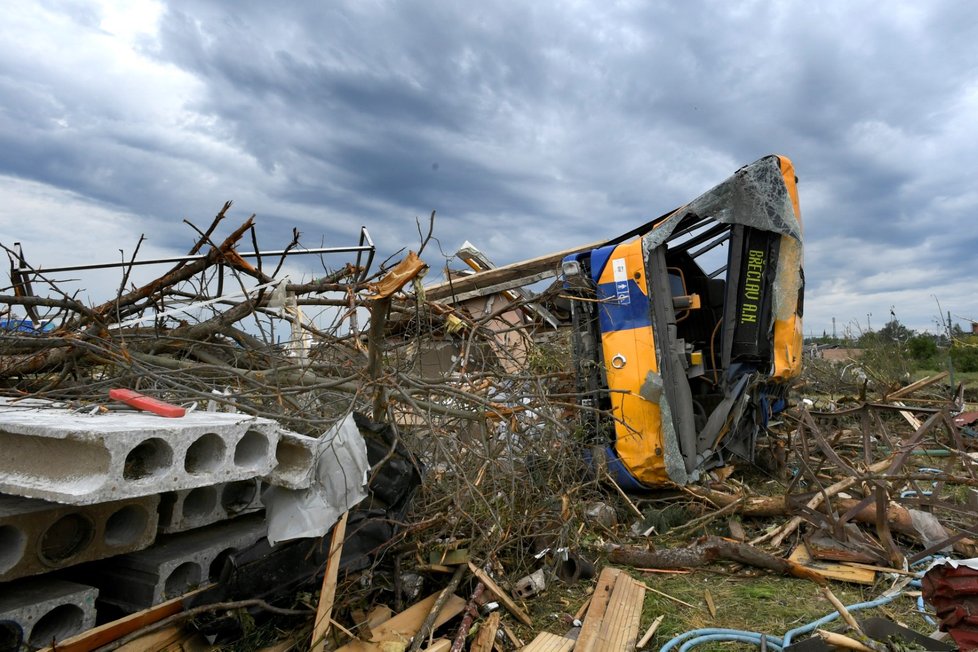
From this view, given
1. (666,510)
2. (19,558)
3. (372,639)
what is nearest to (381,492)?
(372,639)

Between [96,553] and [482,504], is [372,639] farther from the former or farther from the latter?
[96,553]

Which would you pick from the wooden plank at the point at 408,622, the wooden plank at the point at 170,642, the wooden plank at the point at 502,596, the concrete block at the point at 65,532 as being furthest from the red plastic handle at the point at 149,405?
the wooden plank at the point at 502,596

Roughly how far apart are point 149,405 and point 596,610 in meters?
2.39

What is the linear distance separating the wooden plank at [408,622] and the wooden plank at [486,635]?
0.18 metres

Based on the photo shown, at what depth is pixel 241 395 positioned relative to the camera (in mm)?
3295

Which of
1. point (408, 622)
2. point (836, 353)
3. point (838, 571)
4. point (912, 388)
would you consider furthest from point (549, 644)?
point (836, 353)

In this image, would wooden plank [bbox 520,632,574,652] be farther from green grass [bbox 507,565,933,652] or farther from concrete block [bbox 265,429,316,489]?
concrete block [bbox 265,429,316,489]

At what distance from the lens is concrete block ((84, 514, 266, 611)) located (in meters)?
2.73

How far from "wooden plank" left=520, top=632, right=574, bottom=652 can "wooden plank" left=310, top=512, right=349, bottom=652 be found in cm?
90

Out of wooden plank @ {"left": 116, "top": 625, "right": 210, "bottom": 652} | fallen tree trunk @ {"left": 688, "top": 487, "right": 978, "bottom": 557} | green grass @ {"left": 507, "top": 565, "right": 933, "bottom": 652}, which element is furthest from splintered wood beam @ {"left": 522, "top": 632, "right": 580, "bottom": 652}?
fallen tree trunk @ {"left": 688, "top": 487, "right": 978, "bottom": 557}

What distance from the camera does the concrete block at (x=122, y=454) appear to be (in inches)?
88.8

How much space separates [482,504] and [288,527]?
0.98 m

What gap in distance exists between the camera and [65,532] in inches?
105

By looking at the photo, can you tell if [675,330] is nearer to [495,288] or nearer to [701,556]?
[701,556]
